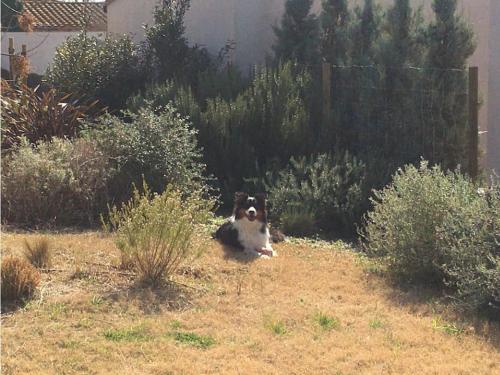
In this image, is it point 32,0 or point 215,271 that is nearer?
point 215,271

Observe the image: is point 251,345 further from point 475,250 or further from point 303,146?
point 303,146

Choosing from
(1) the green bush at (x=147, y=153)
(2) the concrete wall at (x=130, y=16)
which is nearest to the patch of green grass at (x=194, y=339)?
(1) the green bush at (x=147, y=153)

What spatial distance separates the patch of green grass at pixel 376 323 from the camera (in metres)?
6.30

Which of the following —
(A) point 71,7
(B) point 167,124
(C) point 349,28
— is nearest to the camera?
(B) point 167,124

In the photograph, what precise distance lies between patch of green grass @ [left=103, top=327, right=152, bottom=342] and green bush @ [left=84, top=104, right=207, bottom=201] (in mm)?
4475

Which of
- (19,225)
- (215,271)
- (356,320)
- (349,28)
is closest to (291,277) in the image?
(215,271)

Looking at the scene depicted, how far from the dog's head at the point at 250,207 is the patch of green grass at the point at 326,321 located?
266 centimetres

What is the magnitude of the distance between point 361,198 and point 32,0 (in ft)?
89.7

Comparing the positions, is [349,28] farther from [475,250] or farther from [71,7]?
[71,7]

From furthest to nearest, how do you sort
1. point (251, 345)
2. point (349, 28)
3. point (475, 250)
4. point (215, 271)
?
point (349, 28), point (215, 271), point (475, 250), point (251, 345)

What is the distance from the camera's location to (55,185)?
9.91 m

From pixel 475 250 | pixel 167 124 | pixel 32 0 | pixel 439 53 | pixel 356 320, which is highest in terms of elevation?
pixel 32 0

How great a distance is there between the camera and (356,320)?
6480mm

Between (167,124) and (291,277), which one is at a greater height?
(167,124)
